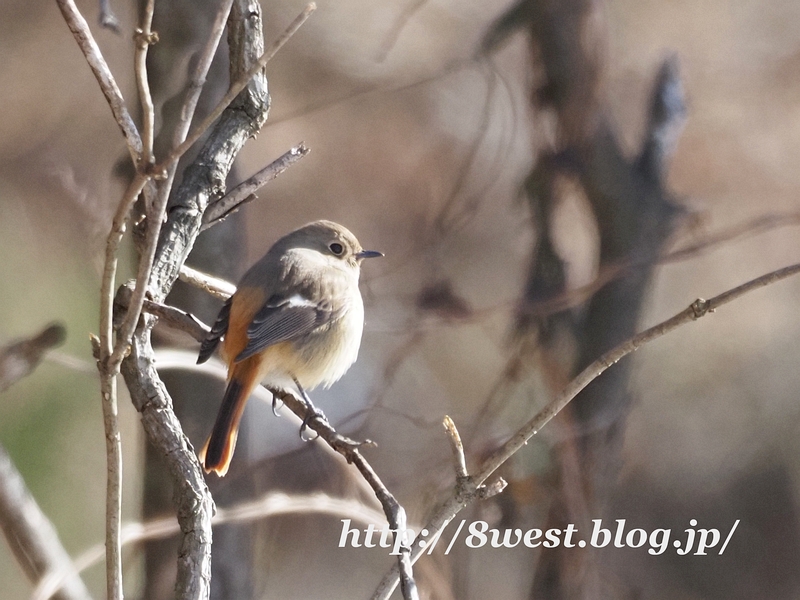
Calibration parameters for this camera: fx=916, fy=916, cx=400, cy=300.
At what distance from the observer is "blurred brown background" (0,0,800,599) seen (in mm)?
3953

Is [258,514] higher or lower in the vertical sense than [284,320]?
lower

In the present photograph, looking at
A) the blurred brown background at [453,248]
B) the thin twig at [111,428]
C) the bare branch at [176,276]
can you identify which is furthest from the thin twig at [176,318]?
the blurred brown background at [453,248]

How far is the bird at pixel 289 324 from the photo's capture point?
2.26 m

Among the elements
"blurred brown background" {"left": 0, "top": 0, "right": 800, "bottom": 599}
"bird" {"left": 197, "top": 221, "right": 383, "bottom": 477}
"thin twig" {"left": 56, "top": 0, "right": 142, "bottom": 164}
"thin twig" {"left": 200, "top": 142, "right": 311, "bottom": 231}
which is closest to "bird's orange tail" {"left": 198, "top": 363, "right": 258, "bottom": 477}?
"bird" {"left": 197, "top": 221, "right": 383, "bottom": 477}

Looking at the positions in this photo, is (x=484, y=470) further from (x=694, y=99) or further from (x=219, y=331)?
(x=694, y=99)

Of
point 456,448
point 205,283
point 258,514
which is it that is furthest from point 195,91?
point 258,514

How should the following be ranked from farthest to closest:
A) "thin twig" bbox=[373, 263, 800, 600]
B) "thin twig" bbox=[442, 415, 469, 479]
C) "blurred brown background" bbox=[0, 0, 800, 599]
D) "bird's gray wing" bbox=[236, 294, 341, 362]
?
"blurred brown background" bbox=[0, 0, 800, 599], "bird's gray wing" bbox=[236, 294, 341, 362], "thin twig" bbox=[442, 415, 469, 479], "thin twig" bbox=[373, 263, 800, 600]

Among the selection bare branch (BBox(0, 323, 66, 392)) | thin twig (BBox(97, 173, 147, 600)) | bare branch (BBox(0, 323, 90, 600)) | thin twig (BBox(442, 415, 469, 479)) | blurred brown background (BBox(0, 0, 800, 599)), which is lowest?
thin twig (BBox(97, 173, 147, 600))

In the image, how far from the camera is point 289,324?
253cm

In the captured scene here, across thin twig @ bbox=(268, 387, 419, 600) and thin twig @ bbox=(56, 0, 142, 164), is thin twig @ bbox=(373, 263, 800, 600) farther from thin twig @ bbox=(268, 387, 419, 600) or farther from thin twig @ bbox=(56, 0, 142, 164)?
→ thin twig @ bbox=(56, 0, 142, 164)

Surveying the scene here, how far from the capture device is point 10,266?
4141mm

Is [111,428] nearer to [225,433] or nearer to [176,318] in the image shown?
[176,318]

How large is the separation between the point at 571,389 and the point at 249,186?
873mm

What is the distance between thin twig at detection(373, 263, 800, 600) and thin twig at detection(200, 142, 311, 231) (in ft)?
2.66
